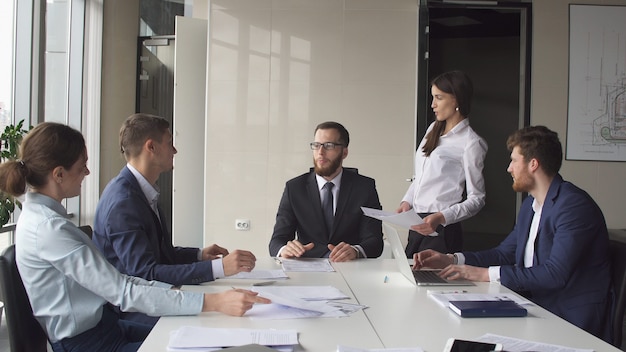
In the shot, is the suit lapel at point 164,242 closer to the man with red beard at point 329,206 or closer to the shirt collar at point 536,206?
the man with red beard at point 329,206

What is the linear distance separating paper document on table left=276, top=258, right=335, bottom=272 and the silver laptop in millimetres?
319

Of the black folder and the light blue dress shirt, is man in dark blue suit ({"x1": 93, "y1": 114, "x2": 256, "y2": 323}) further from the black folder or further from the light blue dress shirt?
the black folder

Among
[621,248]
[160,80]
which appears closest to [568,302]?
[621,248]

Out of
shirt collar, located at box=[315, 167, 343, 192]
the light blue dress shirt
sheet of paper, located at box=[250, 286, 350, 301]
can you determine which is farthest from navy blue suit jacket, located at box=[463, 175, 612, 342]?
the light blue dress shirt

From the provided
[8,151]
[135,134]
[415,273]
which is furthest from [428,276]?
[8,151]

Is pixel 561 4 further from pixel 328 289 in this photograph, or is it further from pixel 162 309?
pixel 162 309

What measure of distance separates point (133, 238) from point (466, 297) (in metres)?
1.25

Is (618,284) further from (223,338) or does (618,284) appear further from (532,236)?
(223,338)

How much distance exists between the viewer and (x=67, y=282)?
177 centimetres

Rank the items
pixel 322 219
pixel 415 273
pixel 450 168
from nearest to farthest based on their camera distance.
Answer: pixel 415 273, pixel 322 219, pixel 450 168

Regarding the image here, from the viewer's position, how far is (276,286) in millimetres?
2193

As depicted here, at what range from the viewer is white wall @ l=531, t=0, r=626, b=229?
5.03 meters

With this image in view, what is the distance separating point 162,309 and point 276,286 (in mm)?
553

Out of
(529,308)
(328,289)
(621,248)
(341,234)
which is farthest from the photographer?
(341,234)
